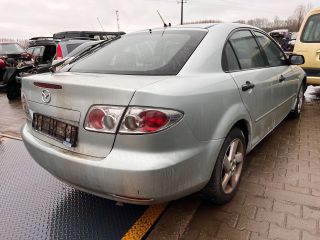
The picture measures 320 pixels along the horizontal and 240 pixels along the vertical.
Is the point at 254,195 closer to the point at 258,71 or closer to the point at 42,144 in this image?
the point at 258,71

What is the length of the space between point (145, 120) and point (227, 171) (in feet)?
3.57

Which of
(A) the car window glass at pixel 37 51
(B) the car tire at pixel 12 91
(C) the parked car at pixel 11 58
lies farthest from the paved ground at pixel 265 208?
(A) the car window glass at pixel 37 51

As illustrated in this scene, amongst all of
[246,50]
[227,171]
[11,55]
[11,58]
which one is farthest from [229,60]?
[11,55]

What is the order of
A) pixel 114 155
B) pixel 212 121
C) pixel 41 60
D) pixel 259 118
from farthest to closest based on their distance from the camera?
pixel 41 60 < pixel 259 118 < pixel 212 121 < pixel 114 155

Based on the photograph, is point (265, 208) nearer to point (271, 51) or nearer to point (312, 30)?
point (271, 51)

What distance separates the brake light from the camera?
5.97 ft

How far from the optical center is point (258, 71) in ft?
9.94

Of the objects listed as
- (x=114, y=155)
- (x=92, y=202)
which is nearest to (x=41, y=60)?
(x=92, y=202)

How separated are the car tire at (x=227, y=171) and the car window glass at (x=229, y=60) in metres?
0.52

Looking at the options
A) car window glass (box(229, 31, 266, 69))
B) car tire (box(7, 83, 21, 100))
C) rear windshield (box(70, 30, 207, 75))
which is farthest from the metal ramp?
car tire (box(7, 83, 21, 100))

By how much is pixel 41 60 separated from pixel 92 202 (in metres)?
9.22

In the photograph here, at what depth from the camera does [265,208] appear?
2578 mm

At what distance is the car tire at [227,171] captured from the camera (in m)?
2.36

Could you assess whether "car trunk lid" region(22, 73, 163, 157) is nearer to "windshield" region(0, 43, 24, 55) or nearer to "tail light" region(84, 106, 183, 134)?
"tail light" region(84, 106, 183, 134)
